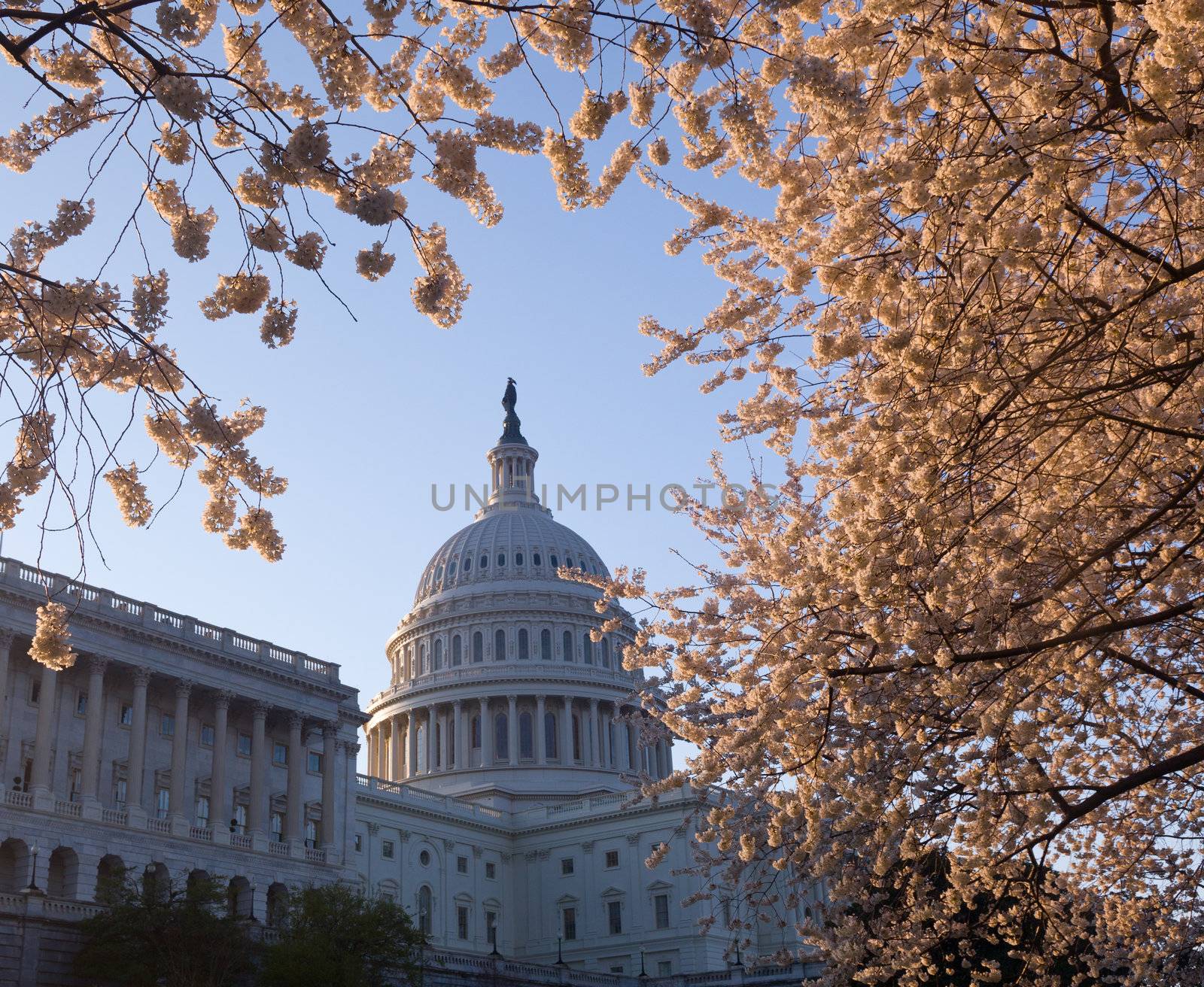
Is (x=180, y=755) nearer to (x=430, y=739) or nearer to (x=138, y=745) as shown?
(x=138, y=745)

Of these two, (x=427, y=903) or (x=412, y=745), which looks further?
(x=412, y=745)

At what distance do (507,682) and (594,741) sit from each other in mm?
8544

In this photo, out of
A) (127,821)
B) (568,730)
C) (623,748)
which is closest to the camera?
(127,821)

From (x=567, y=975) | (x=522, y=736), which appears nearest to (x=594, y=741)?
(x=522, y=736)

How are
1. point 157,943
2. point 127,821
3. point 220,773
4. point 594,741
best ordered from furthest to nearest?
point 594,741, point 220,773, point 127,821, point 157,943

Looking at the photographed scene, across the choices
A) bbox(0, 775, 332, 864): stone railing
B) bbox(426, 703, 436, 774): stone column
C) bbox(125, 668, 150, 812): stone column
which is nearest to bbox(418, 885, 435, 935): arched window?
bbox(426, 703, 436, 774): stone column

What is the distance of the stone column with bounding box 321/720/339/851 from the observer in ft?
223

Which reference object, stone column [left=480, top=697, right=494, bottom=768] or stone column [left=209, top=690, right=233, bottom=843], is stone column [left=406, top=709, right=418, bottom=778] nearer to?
stone column [left=480, top=697, right=494, bottom=768]

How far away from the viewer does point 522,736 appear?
11300 centimetres

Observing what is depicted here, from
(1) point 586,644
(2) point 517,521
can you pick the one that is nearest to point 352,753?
(1) point 586,644

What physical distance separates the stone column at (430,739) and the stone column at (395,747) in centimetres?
380

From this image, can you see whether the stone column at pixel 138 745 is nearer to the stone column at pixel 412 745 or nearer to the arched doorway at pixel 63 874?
the arched doorway at pixel 63 874

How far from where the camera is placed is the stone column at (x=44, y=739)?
53.8m

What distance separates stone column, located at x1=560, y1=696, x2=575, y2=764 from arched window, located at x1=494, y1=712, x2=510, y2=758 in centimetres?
456
